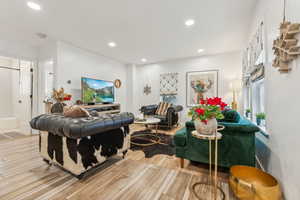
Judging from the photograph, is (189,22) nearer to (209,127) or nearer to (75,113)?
(209,127)

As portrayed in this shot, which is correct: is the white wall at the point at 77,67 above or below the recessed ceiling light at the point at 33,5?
below

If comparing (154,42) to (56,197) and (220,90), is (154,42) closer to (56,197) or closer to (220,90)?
(220,90)

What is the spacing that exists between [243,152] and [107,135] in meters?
1.88

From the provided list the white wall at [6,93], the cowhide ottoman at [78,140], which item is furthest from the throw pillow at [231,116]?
the white wall at [6,93]

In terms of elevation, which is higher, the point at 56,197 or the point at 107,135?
the point at 107,135

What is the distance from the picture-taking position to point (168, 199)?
1.39 meters

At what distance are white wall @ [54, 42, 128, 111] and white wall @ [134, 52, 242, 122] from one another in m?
1.31

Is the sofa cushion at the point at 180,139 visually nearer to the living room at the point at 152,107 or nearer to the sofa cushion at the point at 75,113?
the living room at the point at 152,107

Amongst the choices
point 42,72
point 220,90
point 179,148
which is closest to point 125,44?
point 42,72

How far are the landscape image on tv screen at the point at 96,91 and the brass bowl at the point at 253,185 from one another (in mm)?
4029

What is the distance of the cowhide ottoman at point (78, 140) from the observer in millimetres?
1516

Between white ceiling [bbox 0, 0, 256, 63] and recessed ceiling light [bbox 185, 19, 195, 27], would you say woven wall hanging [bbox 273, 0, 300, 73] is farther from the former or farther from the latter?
recessed ceiling light [bbox 185, 19, 195, 27]

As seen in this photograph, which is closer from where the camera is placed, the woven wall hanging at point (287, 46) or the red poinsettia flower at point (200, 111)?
the woven wall hanging at point (287, 46)

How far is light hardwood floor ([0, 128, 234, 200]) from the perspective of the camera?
145 centimetres
